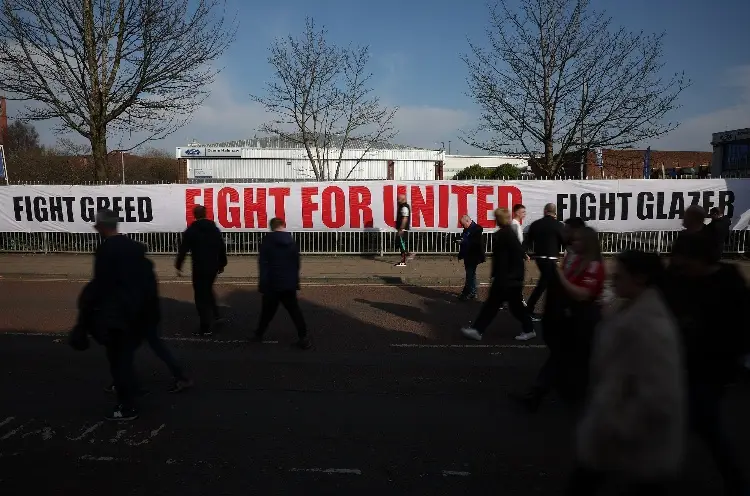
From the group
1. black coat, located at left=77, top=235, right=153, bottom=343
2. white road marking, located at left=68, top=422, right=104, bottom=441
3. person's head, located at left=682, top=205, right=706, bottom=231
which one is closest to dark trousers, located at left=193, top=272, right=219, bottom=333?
black coat, located at left=77, top=235, right=153, bottom=343

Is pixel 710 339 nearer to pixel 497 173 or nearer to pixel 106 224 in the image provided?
pixel 106 224

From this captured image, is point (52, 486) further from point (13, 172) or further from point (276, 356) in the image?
point (13, 172)

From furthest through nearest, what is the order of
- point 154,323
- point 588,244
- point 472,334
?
point 472,334
point 154,323
point 588,244

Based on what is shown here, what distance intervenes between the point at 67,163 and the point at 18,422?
82.3ft

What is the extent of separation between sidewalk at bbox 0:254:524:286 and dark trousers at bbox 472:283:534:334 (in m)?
5.09

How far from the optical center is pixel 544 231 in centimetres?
809

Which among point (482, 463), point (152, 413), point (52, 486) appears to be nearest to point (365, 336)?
point (152, 413)

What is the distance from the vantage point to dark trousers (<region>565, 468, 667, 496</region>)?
8.48ft

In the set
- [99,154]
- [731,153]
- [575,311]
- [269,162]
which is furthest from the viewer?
[269,162]

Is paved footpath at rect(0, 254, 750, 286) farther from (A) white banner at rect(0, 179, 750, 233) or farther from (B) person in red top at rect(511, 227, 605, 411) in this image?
(B) person in red top at rect(511, 227, 605, 411)

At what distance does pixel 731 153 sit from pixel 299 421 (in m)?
27.4

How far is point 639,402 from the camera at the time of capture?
2525 millimetres

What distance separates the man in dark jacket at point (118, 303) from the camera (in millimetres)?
4906

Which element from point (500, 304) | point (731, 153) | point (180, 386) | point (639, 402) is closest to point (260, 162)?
point (731, 153)
